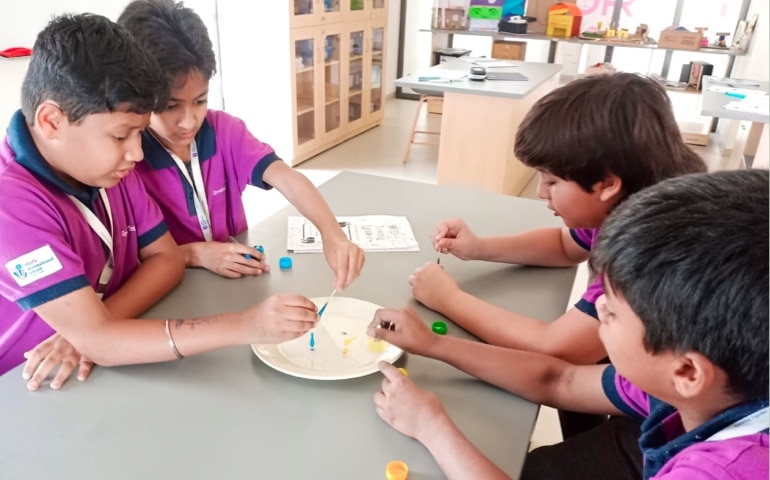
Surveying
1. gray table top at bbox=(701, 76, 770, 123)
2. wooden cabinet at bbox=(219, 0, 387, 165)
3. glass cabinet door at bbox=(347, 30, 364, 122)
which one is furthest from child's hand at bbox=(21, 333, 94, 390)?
glass cabinet door at bbox=(347, 30, 364, 122)

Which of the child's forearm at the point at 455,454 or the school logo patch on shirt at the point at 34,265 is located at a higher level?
the school logo patch on shirt at the point at 34,265

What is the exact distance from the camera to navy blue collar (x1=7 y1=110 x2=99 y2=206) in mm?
1036

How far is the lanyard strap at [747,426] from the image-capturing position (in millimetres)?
679

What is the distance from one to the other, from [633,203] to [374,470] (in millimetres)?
496

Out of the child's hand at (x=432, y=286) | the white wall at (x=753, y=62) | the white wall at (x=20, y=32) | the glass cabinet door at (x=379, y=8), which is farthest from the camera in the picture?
the glass cabinet door at (x=379, y=8)

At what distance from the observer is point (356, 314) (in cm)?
121

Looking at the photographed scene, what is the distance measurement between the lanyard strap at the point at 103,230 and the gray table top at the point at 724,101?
2.41 m

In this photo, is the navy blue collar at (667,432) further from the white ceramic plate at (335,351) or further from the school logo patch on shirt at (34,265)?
the school logo patch on shirt at (34,265)

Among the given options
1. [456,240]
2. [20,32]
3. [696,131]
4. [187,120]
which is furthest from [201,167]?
[696,131]

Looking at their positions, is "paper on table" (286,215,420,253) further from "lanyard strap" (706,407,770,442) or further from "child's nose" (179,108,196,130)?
"lanyard strap" (706,407,770,442)

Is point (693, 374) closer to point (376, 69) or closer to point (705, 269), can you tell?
point (705, 269)

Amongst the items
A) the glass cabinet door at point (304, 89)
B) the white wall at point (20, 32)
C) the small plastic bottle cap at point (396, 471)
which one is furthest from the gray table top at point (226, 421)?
the glass cabinet door at point (304, 89)

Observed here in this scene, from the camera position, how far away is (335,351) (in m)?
1.09

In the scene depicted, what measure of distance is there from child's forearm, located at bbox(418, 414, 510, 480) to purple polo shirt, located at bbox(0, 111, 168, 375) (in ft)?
2.10
